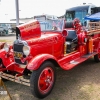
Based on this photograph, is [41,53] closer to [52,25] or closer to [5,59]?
[5,59]

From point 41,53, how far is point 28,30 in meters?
0.62

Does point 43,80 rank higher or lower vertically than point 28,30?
lower

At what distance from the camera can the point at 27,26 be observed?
3602mm

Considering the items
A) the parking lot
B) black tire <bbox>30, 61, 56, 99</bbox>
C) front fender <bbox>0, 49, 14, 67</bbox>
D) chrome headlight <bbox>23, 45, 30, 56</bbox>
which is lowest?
the parking lot

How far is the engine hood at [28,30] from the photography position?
11.6 feet

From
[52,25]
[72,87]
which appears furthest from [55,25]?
[72,87]

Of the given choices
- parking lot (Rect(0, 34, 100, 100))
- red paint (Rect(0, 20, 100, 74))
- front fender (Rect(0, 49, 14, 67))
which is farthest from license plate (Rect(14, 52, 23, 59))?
parking lot (Rect(0, 34, 100, 100))

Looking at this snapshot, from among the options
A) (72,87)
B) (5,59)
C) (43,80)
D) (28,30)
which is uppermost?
(28,30)

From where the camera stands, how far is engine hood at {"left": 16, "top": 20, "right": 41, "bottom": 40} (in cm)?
352

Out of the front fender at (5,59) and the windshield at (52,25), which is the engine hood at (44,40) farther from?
the front fender at (5,59)

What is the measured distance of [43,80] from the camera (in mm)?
3271

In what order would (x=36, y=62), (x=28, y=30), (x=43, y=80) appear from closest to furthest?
(x=36, y=62) → (x=43, y=80) → (x=28, y=30)

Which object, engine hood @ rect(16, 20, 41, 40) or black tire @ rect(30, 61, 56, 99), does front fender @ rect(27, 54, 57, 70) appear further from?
engine hood @ rect(16, 20, 41, 40)

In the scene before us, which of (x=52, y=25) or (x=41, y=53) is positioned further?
(x=52, y=25)
